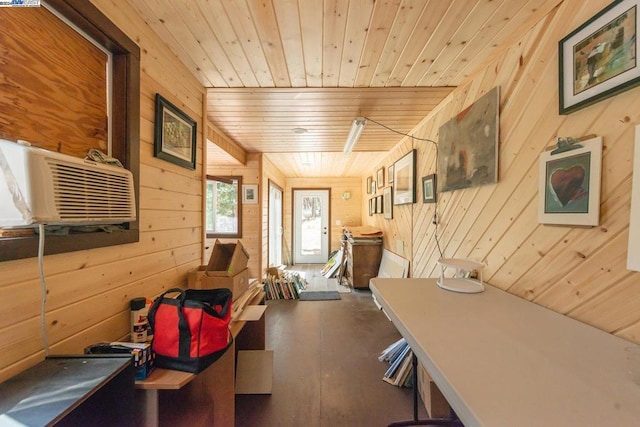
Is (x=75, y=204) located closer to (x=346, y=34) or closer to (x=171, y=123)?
(x=171, y=123)

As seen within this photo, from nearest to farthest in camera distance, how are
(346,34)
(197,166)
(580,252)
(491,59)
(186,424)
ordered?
1. (580,252)
2. (186,424)
3. (346,34)
4. (491,59)
5. (197,166)

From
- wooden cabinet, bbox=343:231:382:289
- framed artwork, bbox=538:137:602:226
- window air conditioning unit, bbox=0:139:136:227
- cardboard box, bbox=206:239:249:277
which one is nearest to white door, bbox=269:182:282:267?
wooden cabinet, bbox=343:231:382:289

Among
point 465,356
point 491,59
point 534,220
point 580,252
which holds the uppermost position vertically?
point 491,59

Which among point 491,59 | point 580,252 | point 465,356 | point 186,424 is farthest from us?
point 491,59

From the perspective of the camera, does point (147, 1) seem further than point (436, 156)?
No

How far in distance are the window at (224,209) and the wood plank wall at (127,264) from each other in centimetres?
226

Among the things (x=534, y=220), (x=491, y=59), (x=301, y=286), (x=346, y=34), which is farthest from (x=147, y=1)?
(x=301, y=286)

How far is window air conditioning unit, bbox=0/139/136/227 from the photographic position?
2.41 ft

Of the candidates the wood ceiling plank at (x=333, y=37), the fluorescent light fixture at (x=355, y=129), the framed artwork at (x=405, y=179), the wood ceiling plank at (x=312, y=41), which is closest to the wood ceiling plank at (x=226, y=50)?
the wood ceiling plank at (x=312, y=41)

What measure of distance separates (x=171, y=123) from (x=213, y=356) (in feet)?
4.62

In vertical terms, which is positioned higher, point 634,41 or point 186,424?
point 634,41

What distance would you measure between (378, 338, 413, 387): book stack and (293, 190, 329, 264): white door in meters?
4.65

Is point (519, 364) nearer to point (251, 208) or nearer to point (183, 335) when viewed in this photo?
point (183, 335)

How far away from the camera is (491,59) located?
1.61 metres
